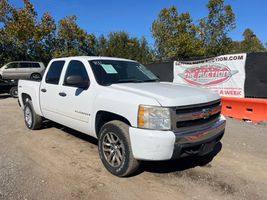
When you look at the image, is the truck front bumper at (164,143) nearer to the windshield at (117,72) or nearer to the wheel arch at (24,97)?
the windshield at (117,72)

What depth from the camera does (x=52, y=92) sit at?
209 inches

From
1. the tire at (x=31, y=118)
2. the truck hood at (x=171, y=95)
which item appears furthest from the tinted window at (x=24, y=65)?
the truck hood at (x=171, y=95)

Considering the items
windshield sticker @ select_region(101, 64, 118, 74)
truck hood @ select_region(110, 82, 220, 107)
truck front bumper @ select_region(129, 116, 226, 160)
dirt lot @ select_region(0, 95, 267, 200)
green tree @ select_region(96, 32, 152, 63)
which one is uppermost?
green tree @ select_region(96, 32, 152, 63)

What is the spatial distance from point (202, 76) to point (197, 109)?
21.7 ft

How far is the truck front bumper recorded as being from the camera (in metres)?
3.25

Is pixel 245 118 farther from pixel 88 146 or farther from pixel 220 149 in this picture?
pixel 88 146

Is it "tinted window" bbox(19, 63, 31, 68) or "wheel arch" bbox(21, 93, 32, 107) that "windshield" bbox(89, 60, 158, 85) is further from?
"tinted window" bbox(19, 63, 31, 68)

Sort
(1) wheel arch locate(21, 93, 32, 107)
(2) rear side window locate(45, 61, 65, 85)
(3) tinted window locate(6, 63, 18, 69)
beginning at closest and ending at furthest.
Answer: (2) rear side window locate(45, 61, 65, 85) < (1) wheel arch locate(21, 93, 32, 107) < (3) tinted window locate(6, 63, 18, 69)

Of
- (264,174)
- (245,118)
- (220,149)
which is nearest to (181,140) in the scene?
Answer: (264,174)

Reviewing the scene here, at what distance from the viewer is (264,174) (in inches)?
157

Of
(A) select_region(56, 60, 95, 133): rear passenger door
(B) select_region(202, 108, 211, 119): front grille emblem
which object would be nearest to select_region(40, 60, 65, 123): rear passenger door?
(A) select_region(56, 60, 95, 133): rear passenger door

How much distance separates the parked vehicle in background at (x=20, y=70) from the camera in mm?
19578

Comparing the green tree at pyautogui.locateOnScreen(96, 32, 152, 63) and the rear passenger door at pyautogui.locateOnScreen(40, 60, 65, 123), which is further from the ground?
the green tree at pyautogui.locateOnScreen(96, 32, 152, 63)

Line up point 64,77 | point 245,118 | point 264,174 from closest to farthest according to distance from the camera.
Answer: point 264,174 < point 64,77 < point 245,118
